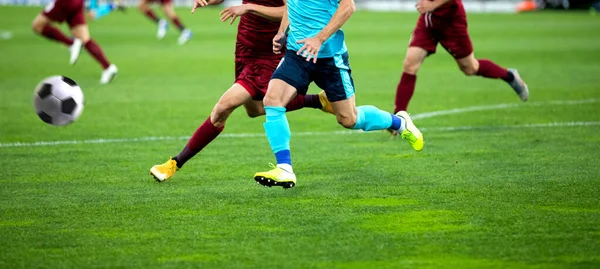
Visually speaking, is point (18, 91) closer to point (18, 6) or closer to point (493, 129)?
point (493, 129)

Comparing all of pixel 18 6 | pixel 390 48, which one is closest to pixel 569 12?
pixel 390 48

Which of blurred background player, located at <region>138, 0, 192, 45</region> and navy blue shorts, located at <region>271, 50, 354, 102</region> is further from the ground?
navy blue shorts, located at <region>271, 50, 354, 102</region>

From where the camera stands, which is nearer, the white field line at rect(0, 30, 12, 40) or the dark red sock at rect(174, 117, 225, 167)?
the dark red sock at rect(174, 117, 225, 167)

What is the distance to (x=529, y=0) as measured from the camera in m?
41.4

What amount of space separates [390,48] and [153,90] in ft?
31.0

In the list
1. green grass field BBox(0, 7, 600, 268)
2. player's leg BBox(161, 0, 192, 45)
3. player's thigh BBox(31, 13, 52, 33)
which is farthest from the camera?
player's leg BBox(161, 0, 192, 45)

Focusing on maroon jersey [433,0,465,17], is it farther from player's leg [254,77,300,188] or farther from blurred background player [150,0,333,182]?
player's leg [254,77,300,188]

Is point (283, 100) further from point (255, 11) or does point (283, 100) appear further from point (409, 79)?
point (409, 79)

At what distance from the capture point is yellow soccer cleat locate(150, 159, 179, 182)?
8.12 meters

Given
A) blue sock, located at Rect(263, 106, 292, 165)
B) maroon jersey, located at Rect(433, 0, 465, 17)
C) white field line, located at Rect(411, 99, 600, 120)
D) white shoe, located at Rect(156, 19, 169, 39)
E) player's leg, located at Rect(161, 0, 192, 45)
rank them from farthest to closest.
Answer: white shoe, located at Rect(156, 19, 169, 39) → player's leg, located at Rect(161, 0, 192, 45) → white field line, located at Rect(411, 99, 600, 120) → maroon jersey, located at Rect(433, 0, 465, 17) → blue sock, located at Rect(263, 106, 292, 165)

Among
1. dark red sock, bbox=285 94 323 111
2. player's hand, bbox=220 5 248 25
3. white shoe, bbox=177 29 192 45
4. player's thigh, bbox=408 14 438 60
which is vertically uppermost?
player's hand, bbox=220 5 248 25

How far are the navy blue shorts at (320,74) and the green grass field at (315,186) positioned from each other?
2.65 feet

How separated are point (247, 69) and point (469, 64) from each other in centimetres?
409

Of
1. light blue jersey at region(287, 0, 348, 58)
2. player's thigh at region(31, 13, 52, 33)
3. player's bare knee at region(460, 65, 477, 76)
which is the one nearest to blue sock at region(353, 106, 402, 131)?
light blue jersey at region(287, 0, 348, 58)
